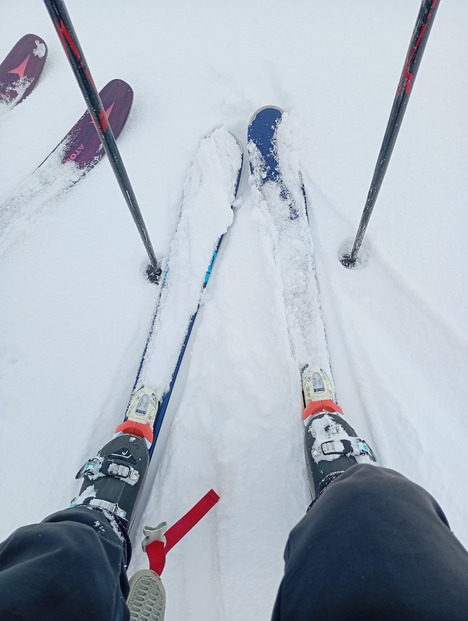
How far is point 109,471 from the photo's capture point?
1.24m

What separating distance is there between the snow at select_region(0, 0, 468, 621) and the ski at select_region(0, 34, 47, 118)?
9cm

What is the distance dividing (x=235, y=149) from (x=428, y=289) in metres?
1.06

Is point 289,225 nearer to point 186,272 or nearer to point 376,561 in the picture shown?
point 186,272

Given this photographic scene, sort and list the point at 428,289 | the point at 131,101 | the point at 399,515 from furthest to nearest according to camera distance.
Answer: the point at 131,101
the point at 428,289
the point at 399,515

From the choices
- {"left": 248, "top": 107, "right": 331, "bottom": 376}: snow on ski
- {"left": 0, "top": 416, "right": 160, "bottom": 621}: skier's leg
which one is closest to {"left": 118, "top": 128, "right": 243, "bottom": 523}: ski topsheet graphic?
{"left": 248, "top": 107, "right": 331, "bottom": 376}: snow on ski

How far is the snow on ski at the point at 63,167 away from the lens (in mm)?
1852

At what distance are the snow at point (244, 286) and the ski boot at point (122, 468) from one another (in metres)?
0.11

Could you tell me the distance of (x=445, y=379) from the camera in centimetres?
140

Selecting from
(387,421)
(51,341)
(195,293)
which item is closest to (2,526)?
(51,341)

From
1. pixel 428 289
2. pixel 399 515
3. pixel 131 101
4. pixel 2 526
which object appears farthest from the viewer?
pixel 131 101

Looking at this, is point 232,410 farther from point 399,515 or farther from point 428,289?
point 428,289

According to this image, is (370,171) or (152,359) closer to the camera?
(152,359)

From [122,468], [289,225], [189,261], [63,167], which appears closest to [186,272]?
[189,261]

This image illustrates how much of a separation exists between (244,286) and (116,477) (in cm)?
84
